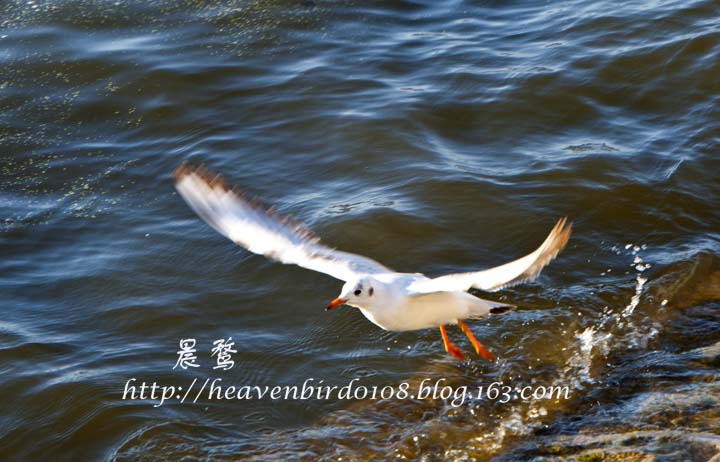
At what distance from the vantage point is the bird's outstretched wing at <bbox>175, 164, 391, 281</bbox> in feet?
20.0

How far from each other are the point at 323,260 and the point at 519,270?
1.77 meters

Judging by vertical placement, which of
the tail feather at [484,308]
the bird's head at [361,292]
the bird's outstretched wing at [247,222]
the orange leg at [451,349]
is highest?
the bird's outstretched wing at [247,222]

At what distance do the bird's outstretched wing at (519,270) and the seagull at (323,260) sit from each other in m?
0.63

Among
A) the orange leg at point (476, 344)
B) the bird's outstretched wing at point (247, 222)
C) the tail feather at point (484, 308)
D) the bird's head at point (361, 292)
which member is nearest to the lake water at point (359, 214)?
the orange leg at point (476, 344)

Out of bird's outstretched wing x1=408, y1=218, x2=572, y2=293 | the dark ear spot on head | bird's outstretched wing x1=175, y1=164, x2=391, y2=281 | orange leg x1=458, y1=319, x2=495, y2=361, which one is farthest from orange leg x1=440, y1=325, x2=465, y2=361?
bird's outstretched wing x1=408, y1=218, x2=572, y2=293

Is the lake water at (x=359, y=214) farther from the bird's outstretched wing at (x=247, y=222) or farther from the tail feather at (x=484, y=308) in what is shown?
the bird's outstretched wing at (x=247, y=222)

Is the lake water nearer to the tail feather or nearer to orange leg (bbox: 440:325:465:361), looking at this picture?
orange leg (bbox: 440:325:465:361)

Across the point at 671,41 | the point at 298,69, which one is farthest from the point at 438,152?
the point at 671,41

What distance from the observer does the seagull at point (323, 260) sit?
5.93 metres

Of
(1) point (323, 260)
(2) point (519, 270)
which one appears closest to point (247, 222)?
(1) point (323, 260)

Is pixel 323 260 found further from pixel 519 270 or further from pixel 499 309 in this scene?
pixel 519 270

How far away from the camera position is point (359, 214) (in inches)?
331

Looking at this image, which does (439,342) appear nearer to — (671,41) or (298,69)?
(298,69)

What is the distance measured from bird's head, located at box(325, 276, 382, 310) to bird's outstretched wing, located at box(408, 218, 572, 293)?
69 centimetres
